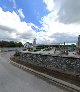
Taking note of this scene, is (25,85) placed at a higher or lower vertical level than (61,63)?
lower

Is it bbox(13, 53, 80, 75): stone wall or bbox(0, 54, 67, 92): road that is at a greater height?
bbox(13, 53, 80, 75): stone wall

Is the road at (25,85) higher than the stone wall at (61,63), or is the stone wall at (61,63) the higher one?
the stone wall at (61,63)

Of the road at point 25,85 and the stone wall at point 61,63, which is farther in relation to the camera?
the stone wall at point 61,63

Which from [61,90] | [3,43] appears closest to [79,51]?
[61,90]

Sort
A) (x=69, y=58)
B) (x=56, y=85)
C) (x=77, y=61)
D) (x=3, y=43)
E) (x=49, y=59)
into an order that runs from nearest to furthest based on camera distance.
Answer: (x=56, y=85)
(x=77, y=61)
(x=69, y=58)
(x=49, y=59)
(x=3, y=43)

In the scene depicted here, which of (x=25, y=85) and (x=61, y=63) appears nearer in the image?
(x=25, y=85)

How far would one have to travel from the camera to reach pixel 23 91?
9.96m

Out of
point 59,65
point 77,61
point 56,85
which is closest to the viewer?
point 56,85

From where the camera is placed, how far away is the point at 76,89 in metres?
9.92

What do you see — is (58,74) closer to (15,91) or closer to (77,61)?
(77,61)

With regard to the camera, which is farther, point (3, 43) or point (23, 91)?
point (3, 43)

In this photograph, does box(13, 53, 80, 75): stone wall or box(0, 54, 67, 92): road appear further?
box(13, 53, 80, 75): stone wall

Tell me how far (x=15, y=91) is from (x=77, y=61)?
4825mm

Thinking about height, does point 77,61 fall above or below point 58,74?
above
